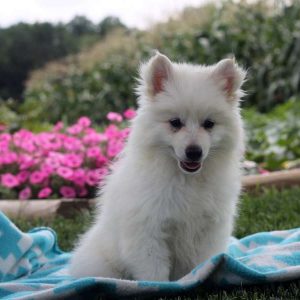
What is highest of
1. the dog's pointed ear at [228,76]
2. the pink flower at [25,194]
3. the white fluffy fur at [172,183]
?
the dog's pointed ear at [228,76]

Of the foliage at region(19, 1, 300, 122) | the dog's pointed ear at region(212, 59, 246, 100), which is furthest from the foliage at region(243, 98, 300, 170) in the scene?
the dog's pointed ear at region(212, 59, 246, 100)

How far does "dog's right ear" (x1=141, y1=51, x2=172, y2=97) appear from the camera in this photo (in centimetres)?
323

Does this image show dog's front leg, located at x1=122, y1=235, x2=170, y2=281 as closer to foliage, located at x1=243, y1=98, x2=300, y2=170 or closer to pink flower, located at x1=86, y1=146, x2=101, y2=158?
pink flower, located at x1=86, y1=146, x2=101, y2=158

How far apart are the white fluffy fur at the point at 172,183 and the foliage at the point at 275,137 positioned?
4.51 metres

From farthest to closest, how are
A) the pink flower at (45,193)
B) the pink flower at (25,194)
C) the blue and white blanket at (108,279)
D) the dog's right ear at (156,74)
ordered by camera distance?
the pink flower at (25,194)
the pink flower at (45,193)
the dog's right ear at (156,74)
the blue and white blanket at (108,279)

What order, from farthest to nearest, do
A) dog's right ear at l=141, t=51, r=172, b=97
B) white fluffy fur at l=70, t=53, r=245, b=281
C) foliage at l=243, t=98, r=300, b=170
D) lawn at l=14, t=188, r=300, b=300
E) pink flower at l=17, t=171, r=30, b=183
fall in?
foliage at l=243, t=98, r=300, b=170 < pink flower at l=17, t=171, r=30, b=183 < lawn at l=14, t=188, r=300, b=300 < dog's right ear at l=141, t=51, r=172, b=97 < white fluffy fur at l=70, t=53, r=245, b=281

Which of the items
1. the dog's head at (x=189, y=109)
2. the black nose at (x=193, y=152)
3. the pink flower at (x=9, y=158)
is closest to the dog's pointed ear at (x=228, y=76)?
the dog's head at (x=189, y=109)

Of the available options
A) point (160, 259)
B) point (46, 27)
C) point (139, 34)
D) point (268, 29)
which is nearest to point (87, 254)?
point (160, 259)

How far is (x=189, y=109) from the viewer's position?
10.0 feet

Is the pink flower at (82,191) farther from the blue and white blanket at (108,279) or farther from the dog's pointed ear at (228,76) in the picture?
the dog's pointed ear at (228,76)

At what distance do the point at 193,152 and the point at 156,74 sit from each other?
1.97 ft

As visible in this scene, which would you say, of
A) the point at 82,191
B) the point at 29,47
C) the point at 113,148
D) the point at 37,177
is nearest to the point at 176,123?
the point at 82,191

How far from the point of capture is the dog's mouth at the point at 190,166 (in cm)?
305

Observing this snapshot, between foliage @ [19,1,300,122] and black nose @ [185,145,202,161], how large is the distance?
824 centimetres
